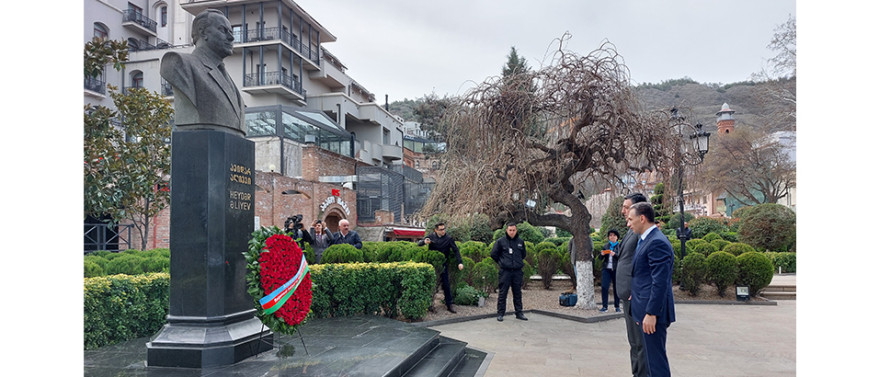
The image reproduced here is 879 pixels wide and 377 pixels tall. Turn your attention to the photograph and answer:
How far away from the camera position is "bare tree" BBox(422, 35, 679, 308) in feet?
32.0

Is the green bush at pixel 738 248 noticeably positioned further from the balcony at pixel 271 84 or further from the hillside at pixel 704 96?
the hillside at pixel 704 96

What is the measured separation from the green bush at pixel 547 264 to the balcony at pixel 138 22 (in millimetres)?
37628

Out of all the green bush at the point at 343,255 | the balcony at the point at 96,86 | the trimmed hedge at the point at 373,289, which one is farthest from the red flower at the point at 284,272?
the balcony at the point at 96,86

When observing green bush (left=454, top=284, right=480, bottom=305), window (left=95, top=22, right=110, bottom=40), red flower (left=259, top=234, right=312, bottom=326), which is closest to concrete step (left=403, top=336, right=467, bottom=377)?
red flower (left=259, top=234, right=312, bottom=326)

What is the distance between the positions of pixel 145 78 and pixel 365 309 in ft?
123

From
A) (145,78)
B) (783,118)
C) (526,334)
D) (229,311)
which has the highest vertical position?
(145,78)

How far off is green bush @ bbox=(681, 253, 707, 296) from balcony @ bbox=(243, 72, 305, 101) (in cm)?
3208

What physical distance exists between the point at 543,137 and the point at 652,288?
6328mm

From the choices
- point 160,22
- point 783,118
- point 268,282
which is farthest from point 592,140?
point 160,22

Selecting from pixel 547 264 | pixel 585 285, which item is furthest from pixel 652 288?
pixel 547 264

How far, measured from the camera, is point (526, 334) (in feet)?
30.7

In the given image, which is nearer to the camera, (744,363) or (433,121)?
(744,363)

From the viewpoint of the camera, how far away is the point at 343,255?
10.3 meters

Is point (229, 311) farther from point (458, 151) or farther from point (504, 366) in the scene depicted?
point (458, 151)
